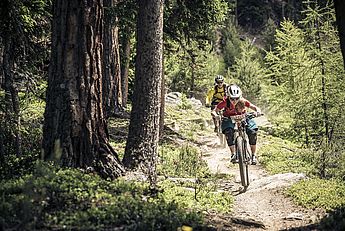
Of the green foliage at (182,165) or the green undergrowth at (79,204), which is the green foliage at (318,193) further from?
the green foliage at (182,165)

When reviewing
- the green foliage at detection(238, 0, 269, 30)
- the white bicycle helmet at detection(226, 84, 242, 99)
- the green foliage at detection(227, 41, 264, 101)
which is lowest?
the white bicycle helmet at detection(226, 84, 242, 99)

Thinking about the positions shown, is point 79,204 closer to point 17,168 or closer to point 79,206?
point 79,206

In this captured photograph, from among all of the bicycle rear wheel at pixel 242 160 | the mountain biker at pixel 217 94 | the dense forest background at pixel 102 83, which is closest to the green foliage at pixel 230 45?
the dense forest background at pixel 102 83

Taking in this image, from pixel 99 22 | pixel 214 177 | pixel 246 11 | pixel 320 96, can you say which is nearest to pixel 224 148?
pixel 320 96

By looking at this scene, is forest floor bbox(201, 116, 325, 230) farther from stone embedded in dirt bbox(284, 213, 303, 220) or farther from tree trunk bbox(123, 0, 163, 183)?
tree trunk bbox(123, 0, 163, 183)

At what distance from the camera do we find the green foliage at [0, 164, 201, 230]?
396 cm

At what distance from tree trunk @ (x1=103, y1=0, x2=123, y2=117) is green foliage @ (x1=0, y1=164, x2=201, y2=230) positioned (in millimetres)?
9363

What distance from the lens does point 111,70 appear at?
48.8 feet

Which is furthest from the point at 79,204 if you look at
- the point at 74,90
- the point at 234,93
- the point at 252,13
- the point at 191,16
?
the point at 252,13

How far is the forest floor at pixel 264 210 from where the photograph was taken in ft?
19.1

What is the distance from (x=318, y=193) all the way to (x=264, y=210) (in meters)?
1.09

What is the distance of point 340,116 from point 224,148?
13.4ft

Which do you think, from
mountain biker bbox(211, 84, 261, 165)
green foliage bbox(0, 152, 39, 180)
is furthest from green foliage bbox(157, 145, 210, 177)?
green foliage bbox(0, 152, 39, 180)

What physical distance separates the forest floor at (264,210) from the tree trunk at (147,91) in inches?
69.7
